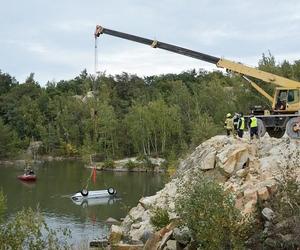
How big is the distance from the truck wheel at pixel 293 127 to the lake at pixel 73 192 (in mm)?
10305

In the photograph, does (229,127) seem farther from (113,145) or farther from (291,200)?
(113,145)

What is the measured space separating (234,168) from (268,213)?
7293 millimetres

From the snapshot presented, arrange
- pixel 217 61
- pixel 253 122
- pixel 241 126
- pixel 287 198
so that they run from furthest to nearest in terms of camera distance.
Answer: pixel 217 61 → pixel 241 126 → pixel 253 122 → pixel 287 198

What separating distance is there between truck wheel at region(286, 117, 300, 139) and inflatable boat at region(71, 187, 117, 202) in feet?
84.4

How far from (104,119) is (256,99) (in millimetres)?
34756

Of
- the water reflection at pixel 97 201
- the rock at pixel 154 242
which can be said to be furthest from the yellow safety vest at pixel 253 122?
the water reflection at pixel 97 201

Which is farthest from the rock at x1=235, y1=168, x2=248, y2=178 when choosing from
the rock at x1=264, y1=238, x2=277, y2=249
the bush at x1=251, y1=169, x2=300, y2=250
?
the rock at x1=264, y1=238, x2=277, y2=249

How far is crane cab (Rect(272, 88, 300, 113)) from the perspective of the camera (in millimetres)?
26828

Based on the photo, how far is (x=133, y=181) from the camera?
61625 mm

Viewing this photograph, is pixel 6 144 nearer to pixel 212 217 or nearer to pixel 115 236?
pixel 115 236

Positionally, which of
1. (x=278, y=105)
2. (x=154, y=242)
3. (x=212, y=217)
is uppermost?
(x=278, y=105)

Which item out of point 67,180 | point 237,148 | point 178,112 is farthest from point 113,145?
point 237,148

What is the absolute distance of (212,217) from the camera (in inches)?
547

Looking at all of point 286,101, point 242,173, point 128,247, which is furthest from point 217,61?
point 128,247
